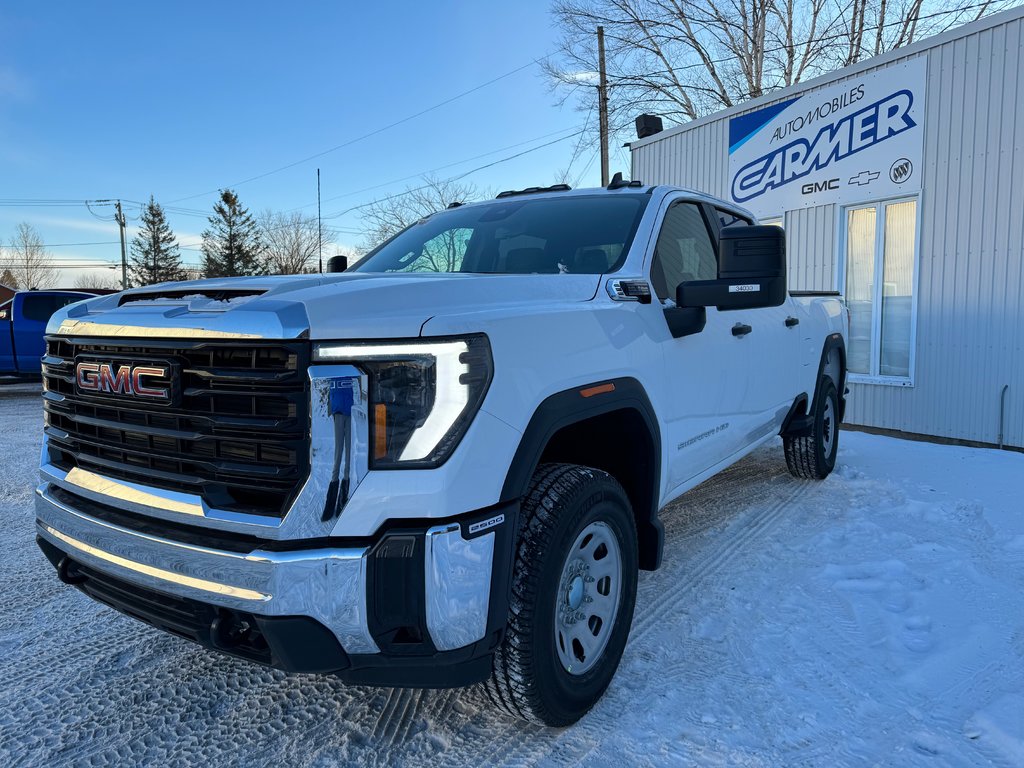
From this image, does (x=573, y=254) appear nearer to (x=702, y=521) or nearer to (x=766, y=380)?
(x=766, y=380)

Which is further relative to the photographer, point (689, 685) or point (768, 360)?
point (768, 360)

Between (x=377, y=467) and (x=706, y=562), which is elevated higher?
(x=377, y=467)

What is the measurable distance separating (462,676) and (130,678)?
1591 millimetres

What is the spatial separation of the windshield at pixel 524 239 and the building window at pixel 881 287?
18.1ft

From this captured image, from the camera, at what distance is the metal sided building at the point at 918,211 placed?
270 inches

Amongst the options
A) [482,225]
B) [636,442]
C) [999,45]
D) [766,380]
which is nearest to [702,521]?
[766,380]

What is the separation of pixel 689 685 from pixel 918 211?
690 centimetres

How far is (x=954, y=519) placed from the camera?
464cm

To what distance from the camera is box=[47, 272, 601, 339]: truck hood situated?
71.7 inches

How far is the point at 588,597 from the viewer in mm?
2438

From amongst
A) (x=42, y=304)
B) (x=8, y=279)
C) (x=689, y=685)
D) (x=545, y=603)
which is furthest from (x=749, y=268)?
(x=8, y=279)

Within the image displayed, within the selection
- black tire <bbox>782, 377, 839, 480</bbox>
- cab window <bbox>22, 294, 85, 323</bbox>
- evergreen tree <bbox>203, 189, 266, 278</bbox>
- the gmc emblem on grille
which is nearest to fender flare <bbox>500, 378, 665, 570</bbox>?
the gmc emblem on grille

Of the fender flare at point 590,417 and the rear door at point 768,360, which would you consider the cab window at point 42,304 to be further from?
the fender flare at point 590,417

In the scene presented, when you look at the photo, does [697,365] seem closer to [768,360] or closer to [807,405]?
[768,360]
